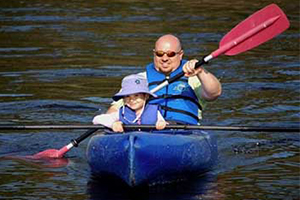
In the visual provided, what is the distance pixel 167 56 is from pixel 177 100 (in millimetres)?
389

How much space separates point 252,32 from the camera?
8.77 metres

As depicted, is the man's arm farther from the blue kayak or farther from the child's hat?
the child's hat

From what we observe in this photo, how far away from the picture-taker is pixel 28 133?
9836 mm

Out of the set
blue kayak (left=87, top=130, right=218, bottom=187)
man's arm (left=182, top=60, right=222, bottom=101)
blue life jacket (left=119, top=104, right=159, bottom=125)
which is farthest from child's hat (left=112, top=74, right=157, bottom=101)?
man's arm (left=182, top=60, right=222, bottom=101)

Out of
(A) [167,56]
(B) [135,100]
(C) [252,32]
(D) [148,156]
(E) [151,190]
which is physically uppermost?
(C) [252,32]

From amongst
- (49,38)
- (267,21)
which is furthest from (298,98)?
(49,38)

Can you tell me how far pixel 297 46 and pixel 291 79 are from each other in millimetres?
2411

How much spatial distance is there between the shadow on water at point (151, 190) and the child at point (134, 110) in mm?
465

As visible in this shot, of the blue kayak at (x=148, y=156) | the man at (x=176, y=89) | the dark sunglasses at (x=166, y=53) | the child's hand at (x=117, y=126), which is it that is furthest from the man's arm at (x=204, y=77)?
the child's hand at (x=117, y=126)

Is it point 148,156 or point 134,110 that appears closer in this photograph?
point 148,156

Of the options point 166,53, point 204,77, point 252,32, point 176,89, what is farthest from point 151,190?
point 252,32

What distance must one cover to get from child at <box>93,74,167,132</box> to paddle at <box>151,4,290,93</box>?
1.28 m

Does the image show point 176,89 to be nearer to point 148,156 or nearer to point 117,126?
point 117,126

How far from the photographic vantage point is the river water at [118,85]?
7.91 metres
